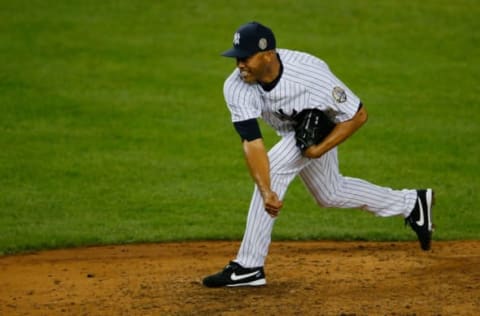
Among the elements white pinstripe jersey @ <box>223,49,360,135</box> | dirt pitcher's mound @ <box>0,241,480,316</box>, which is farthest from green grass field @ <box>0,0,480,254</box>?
white pinstripe jersey @ <box>223,49,360,135</box>

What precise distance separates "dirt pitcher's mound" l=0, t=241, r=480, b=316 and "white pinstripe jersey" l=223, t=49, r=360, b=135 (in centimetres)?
109

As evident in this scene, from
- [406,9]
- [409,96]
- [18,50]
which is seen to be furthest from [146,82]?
[406,9]

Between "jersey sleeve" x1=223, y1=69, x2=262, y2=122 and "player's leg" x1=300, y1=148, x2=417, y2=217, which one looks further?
"player's leg" x1=300, y1=148, x2=417, y2=217

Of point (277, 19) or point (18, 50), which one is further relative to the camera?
point (277, 19)

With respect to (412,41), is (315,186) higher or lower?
lower

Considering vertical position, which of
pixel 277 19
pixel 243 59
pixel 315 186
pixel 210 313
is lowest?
pixel 210 313

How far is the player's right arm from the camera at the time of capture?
743cm

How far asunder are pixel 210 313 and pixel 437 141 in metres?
6.29

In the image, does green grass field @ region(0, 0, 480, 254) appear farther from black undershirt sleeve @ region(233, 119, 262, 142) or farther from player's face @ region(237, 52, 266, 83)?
player's face @ region(237, 52, 266, 83)

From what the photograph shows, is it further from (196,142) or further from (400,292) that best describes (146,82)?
(400,292)

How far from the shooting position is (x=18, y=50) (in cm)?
1611

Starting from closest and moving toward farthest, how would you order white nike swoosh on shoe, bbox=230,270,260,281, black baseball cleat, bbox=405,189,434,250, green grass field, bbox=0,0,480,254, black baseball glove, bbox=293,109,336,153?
black baseball glove, bbox=293,109,336,153, white nike swoosh on shoe, bbox=230,270,260,281, black baseball cleat, bbox=405,189,434,250, green grass field, bbox=0,0,480,254

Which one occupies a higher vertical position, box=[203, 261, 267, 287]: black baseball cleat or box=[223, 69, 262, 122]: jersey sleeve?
box=[223, 69, 262, 122]: jersey sleeve

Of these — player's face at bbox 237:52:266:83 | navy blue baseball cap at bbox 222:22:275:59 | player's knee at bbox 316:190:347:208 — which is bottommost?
player's knee at bbox 316:190:347:208
